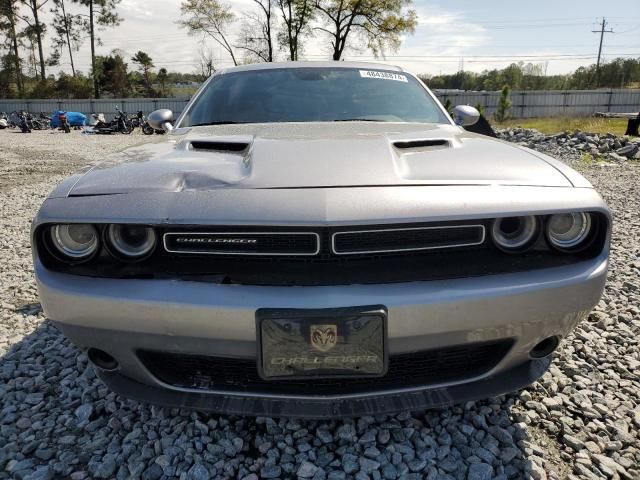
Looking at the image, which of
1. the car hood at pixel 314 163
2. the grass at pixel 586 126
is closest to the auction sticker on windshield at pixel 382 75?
the car hood at pixel 314 163

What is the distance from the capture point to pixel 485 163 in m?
1.69

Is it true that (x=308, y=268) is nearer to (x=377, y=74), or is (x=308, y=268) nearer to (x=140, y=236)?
(x=140, y=236)

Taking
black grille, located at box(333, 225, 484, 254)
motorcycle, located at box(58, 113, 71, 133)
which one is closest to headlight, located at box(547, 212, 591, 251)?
black grille, located at box(333, 225, 484, 254)

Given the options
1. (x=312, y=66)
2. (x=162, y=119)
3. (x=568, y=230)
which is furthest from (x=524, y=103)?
(x=568, y=230)

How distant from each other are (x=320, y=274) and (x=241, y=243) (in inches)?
10.4

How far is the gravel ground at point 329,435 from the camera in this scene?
5.32ft

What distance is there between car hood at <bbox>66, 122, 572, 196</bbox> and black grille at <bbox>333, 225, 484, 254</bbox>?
15 cm

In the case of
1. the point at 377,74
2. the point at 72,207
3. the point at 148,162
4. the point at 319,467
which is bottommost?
the point at 319,467

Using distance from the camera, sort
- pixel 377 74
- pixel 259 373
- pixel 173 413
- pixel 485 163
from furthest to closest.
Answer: pixel 377 74
pixel 173 413
pixel 485 163
pixel 259 373

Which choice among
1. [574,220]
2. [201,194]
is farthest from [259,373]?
[574,220]

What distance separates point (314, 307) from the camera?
4.43 ft

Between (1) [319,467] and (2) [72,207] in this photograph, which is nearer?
(2) [72,207]

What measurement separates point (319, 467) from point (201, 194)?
1004mm

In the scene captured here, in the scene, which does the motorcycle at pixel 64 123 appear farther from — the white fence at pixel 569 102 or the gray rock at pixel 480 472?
the gray rock at pixel 480 472
